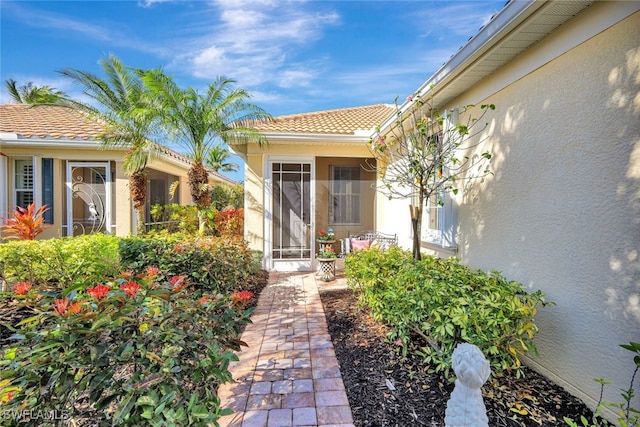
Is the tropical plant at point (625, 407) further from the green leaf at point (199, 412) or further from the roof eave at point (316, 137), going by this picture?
the roof eave at point (316, 137)

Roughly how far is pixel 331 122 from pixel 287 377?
8637mm

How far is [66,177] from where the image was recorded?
10.4 m

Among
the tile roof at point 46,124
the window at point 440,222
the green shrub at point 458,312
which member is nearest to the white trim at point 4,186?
the tile roof at point 46,124

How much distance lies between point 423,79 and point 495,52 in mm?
1604

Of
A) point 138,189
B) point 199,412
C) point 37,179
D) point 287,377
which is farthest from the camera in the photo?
point 37,179

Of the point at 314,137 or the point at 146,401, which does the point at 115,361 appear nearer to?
the point at 146,401

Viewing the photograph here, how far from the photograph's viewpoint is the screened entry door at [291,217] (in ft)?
30.0

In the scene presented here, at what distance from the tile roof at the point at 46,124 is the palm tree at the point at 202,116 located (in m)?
3.32

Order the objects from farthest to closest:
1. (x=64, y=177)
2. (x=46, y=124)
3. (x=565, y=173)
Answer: (x=46, y=124), (x=64, y=177), (x=565, y=173)

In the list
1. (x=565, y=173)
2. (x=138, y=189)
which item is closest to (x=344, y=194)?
(x=138, y=189)

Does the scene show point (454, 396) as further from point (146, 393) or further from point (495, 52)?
point (495, 52)

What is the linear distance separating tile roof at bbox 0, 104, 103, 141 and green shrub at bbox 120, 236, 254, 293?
6.17 m

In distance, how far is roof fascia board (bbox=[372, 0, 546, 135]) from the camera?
122 inches

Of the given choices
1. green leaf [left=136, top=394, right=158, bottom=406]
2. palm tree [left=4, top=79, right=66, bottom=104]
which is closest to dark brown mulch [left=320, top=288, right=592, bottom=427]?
green leaf [left=136, top=394, right=158, bottom=406]
